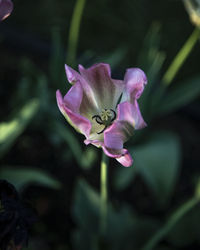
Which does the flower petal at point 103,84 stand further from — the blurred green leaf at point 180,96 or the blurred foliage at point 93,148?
the blurred green leaf at point 180,96

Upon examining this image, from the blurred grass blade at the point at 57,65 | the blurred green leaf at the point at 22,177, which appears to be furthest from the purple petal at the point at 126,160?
the blurred grass blade at the point at 57,65

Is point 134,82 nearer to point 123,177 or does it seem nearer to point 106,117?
point 106,117

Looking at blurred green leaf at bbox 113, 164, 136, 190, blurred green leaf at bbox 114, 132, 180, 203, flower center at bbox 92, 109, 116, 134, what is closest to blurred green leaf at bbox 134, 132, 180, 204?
blurred green leaf at bbox 114, 132, 180, 203

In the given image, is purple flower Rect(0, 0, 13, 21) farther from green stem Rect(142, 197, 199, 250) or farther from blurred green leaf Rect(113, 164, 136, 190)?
blurred green leaf Rect(113, 164, 136, 190)

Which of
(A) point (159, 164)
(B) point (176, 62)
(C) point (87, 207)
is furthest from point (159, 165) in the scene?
(B) point (176, 62)

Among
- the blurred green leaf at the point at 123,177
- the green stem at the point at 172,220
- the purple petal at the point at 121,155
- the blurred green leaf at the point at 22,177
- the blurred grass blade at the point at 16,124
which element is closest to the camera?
the purple petal at the point at 121,155

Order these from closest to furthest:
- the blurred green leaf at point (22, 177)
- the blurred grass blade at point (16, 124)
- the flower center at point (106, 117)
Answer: the flower center at point (106, 117) < the blurred grass blade at point (16, 124) < the blurred green leaf at point (22, 177)
